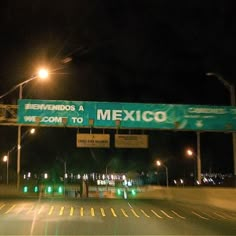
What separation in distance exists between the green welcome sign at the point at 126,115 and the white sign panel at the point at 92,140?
2318 mm

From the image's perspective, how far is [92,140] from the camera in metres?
32.9

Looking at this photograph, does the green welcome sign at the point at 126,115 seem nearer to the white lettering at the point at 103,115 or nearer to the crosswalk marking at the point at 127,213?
the white lettering at the point at 103,115

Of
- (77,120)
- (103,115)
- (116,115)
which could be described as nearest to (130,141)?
(116,115)

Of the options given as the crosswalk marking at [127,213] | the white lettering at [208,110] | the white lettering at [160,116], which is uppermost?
the white lettering at [208,110]

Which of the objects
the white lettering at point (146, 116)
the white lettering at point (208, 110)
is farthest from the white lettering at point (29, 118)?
the white lettering at point (208, 110)

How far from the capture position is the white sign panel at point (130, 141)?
3328 centimetres

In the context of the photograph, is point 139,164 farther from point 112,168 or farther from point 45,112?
point 45,112

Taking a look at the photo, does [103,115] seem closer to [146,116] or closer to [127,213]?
[146,116]

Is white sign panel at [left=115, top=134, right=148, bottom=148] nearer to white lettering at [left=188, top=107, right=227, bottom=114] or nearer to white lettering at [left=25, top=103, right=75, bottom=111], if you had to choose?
white lettering at [left=188, top=107, right=227, bottom=114]

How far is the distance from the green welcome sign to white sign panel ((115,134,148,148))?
2.34 metres

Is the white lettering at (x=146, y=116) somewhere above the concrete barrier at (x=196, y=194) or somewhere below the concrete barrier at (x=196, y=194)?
above

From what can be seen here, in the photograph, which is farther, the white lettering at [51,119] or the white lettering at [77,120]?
the white lettering at [77,120]

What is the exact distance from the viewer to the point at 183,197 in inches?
1545

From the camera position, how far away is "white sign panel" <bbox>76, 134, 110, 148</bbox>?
32.9 meters
